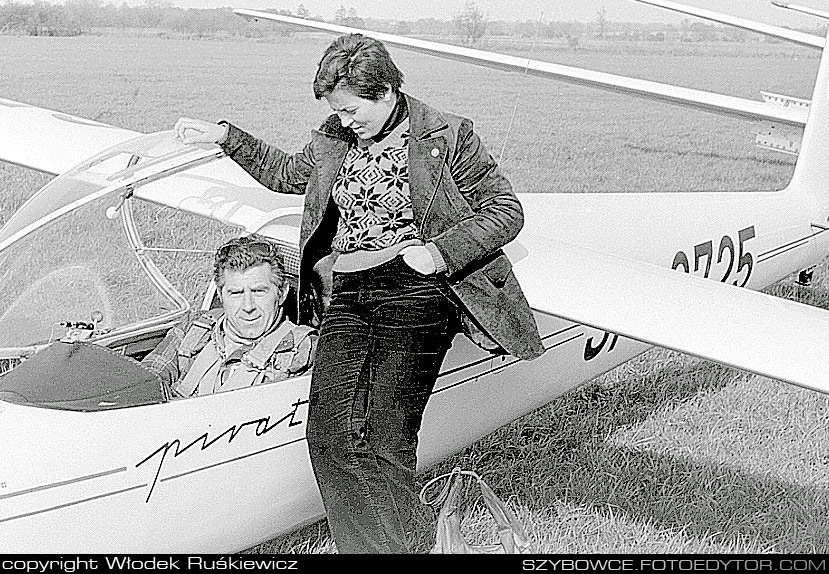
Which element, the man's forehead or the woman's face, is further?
the man's forehead

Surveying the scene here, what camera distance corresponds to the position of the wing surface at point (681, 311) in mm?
2814

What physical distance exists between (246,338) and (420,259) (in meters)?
0.62

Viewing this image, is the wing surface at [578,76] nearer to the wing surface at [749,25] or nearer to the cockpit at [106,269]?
the wing surface at [749,25]

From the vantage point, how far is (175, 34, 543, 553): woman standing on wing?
2.88 meters

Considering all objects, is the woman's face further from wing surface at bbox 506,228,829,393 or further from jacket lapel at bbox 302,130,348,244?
wing surface at bbox 506,228,829,393

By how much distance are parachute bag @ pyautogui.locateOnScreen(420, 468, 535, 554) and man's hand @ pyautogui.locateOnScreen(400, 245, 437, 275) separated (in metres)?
0.78

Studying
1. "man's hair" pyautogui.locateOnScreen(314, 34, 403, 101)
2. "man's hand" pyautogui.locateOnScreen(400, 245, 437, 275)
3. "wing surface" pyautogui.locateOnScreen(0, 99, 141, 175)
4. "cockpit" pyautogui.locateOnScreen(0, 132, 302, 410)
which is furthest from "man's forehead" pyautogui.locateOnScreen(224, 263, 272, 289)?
"wing surface" pyautogui.locateOnScreen(0, 99, 141, 175)

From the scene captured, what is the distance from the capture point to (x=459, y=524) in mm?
3508

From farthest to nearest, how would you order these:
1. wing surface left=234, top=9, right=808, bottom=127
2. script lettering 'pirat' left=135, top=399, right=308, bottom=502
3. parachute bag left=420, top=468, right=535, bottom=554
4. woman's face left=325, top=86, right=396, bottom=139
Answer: wing surface left=234, top=9, right=808, bottom=127 → parachute bag left=420, top=468, right=535, bottom=554 → woman's face left=325, top=86, right=396, bottom=139 → script lettering 'pirat' left=135, top=399, right=308, bottom=502

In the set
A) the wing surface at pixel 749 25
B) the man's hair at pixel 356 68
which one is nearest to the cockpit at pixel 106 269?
the man's hair at pixel 356 68

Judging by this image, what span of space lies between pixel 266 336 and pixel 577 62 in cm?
1933

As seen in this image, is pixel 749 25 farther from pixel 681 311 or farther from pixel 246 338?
pixel 246 338
